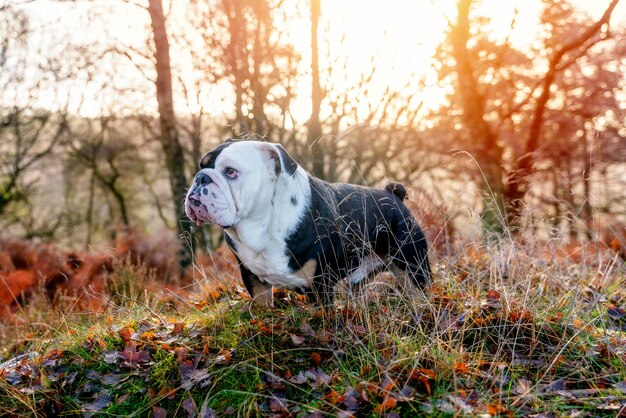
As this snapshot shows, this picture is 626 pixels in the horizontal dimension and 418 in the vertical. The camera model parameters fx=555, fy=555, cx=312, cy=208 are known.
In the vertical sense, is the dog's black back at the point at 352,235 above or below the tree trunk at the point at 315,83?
below

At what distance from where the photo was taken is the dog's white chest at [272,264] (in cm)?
352

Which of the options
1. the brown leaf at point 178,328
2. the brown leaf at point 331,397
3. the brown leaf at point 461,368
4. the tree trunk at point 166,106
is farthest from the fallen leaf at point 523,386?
the tree trunk at point 166,106

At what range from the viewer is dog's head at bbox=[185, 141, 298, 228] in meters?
3.23

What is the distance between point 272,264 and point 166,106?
6.47 m

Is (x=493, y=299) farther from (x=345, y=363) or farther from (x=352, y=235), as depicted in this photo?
(x=345, y=363)

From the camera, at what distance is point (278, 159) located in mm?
3445

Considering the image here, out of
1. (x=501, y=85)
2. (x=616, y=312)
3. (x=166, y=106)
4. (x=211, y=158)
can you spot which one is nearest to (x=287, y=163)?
(x=211, y=158)

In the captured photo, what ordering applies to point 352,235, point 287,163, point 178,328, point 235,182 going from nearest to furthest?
point 235,182
point 287,163
point 352,235
point 178,328

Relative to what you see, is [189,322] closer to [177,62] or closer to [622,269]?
[622,269]

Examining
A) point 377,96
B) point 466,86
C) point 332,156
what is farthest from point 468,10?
point 332,156

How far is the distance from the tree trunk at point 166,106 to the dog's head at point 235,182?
5100mm

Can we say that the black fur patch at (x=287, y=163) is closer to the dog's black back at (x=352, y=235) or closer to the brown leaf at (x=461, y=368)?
the dog's black back at (x=352, y=235)

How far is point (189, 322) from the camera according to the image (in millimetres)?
4270

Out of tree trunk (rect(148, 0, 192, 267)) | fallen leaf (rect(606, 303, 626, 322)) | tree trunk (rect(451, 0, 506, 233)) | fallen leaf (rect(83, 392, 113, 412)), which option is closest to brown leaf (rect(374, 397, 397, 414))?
fallen leaf (rect(83, 392, 113, 412))
